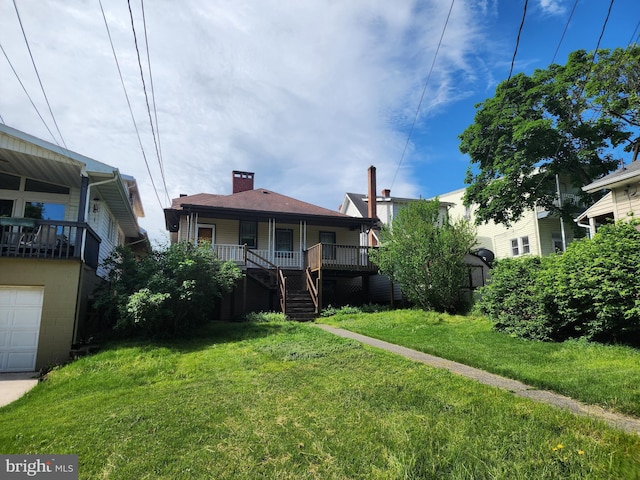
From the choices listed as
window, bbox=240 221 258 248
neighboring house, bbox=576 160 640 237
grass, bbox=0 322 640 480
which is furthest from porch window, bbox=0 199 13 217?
neighboring house, bbox=576 160 640 237

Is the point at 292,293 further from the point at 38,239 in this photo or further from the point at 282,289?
the point at 38,239

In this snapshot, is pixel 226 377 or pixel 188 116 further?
pixel 188 116

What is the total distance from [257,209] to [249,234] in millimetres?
1374

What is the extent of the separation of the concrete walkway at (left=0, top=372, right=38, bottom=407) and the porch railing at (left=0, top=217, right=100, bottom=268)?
2.52 m

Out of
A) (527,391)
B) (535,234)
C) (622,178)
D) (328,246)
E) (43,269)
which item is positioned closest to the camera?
(527,391)

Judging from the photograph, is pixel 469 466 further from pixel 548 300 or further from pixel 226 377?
pixel 548 300

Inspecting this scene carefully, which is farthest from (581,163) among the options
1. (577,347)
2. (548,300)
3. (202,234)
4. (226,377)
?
(226,377)

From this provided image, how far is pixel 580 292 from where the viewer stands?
7793 millimetres

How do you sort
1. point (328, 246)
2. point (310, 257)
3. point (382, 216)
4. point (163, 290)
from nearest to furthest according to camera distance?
point (163, 290) < point (310, 257) < point (328, 246) < point (382, 216)

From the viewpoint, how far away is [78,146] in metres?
9.83

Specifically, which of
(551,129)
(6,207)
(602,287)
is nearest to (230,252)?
(6,207)

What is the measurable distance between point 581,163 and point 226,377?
20868 millimetres

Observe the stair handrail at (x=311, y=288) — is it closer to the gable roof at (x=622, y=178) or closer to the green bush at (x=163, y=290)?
the green bush at (x=163, y=290)

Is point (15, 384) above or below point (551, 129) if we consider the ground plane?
below
